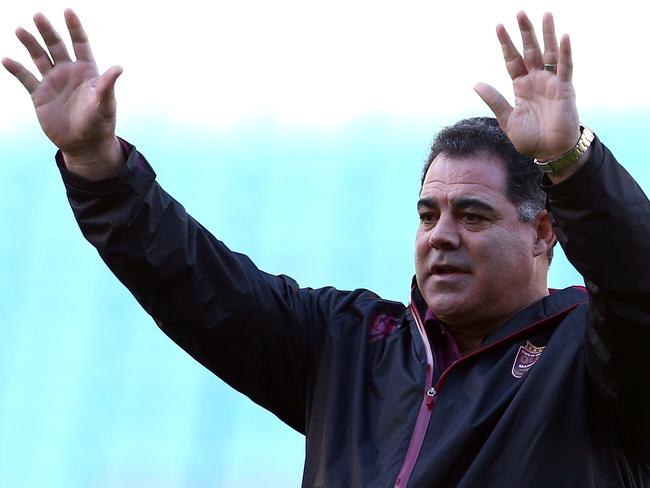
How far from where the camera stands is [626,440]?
7.03 feet

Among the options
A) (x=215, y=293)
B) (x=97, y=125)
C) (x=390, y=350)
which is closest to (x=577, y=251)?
(x=390, y=350)

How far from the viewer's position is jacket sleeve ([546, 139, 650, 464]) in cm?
200

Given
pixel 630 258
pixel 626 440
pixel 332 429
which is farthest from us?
pixel 332 429

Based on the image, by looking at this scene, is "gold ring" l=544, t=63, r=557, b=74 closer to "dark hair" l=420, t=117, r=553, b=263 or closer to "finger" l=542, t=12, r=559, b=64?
"finger" l=542, t=12, r=559, b=64

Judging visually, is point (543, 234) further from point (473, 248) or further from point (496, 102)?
point (496, 102)

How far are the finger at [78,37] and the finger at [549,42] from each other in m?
0.81

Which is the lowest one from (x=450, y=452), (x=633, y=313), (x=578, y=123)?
(x=450, y=452)

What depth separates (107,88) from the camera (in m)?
2.26

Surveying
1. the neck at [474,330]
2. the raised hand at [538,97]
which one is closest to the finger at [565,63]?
the raised hand at [538,97]

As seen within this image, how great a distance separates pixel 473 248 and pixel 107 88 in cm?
73

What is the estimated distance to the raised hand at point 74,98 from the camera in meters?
2.28

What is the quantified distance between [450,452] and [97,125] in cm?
84

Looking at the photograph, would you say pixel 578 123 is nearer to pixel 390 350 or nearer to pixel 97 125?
pixel 390 350

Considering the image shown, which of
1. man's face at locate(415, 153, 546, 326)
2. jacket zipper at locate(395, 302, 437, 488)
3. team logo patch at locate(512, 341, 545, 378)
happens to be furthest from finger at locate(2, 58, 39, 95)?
team logo patch at locate(512, 341, 545, 378)
